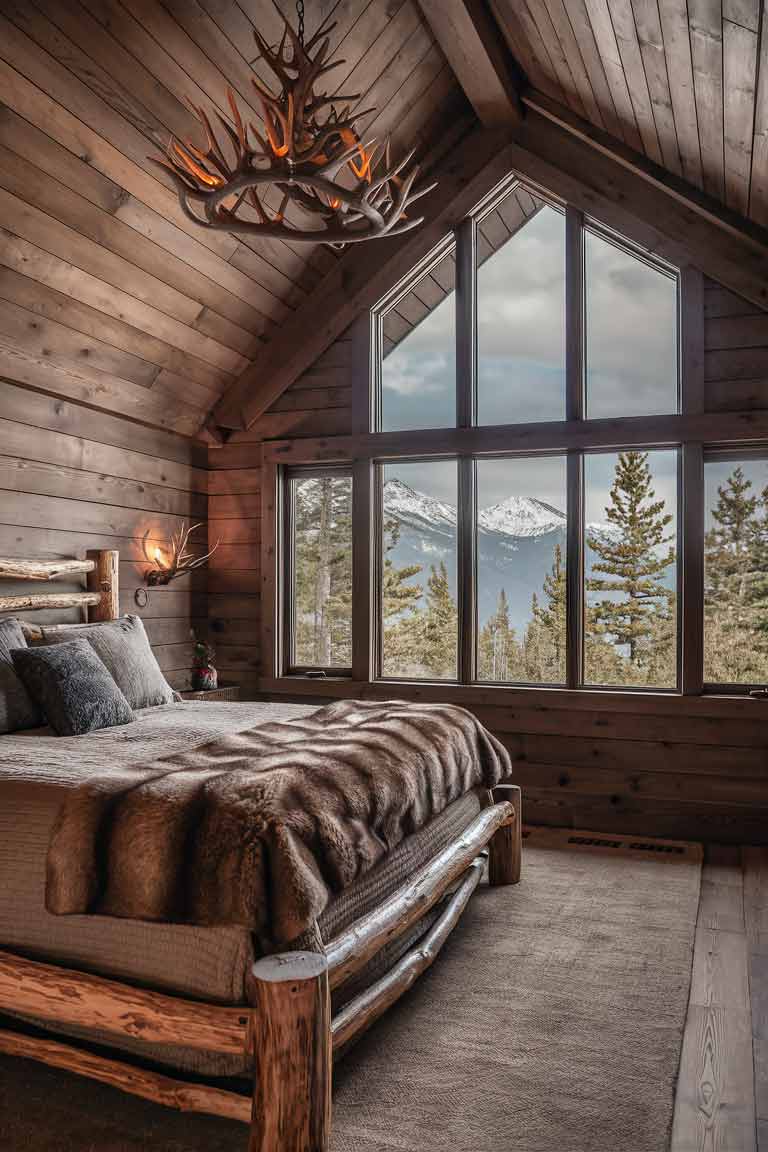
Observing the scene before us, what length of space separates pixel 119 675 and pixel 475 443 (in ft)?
8.05

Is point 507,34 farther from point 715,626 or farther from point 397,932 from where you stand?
point 397,932

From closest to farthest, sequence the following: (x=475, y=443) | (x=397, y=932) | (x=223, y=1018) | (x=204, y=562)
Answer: (x=223, y=1018), (x=397, y=932), (x=475, y=443), (x=204, y=562)

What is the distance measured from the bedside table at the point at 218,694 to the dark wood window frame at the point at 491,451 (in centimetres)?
25

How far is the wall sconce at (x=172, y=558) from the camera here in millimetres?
5133

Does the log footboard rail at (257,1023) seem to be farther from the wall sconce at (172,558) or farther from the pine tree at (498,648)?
the wall sconce at (172,558)

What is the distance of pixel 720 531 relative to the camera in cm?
471

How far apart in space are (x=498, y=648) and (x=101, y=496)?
2.39 metres

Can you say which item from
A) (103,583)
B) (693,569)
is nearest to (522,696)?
(693,569)

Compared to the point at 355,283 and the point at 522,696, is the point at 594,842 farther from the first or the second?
the point at 355,283

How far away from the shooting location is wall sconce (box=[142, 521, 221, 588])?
513 centimetres

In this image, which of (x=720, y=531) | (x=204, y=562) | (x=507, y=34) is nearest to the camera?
(x=507, y=34)

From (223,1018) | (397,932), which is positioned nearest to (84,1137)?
(223,1018)

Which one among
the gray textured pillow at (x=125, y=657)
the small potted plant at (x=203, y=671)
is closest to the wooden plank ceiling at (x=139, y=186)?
the gray textured pillow at (x=125, y=657)

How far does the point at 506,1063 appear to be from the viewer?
2414mm
